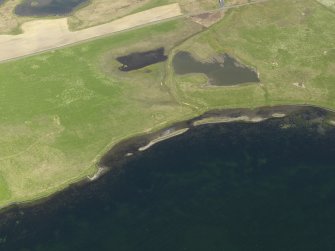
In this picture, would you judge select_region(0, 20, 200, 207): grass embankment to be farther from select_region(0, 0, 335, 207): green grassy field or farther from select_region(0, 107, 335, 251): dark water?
select_region(0, 107, 335, 251): dark water

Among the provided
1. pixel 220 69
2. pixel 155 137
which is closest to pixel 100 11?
pixel 220 69

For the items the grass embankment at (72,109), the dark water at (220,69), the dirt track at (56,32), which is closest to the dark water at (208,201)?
the grass embankment at (72,109)

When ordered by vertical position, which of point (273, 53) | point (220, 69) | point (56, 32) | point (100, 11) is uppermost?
point (100, 11)

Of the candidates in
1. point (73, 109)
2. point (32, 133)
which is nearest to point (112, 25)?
point (73, 109)

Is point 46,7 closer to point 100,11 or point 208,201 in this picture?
point 100,11

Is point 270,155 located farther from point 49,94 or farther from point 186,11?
point 186,11
